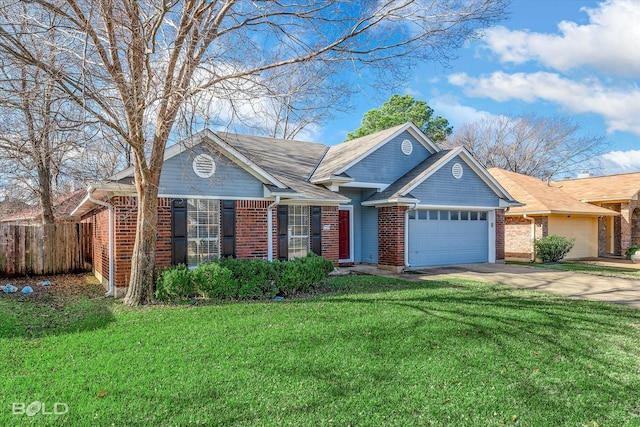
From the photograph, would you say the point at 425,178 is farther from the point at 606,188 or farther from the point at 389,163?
the point at 606,188

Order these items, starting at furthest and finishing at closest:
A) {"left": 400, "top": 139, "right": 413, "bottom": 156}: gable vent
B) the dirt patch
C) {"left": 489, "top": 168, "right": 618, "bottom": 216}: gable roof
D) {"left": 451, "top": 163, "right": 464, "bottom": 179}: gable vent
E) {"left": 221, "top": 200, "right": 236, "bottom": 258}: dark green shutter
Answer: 1. {"left": 489, "top": 168, "right": 618, "bottom": 216}: gable roof
2. {"left": 400, "top": 139, "right": 413, "bottom": 156}: gable vent
3. {"left": 451, "top": 163, "right": 464, "bottom": 179}: gable vent
4. {"left": 221, "top": 200, "right": 236, "bottom": 258}: dark green shutter
5. the dirt patch

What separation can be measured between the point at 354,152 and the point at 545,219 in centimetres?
1028

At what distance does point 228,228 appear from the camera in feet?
35.7

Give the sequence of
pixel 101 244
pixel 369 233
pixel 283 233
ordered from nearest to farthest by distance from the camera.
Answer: pixel 101 244 < pixel 283 233 < pixel 369 233

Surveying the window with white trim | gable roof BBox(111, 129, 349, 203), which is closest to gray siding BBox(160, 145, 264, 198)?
gable roof BBox(111, 129, 349, 203)

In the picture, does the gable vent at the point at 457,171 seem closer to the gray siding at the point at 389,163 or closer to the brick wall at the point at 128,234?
the gray siding at the point at 389,163

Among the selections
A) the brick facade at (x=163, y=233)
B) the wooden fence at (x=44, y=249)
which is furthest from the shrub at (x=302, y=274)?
the wooden fence at (x=44, y=249)

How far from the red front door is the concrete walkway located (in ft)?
2.44

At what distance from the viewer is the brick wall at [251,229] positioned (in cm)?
1102

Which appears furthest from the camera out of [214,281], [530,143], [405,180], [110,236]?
[530,143]

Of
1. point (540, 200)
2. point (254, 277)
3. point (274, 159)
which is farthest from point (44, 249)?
point (540, 200)

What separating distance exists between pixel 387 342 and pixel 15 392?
14.8 feet

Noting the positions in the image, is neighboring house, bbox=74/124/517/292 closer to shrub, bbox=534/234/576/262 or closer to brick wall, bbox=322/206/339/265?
brick wall, bbox=322/206/339/265

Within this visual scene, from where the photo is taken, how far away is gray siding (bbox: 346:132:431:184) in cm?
1484
